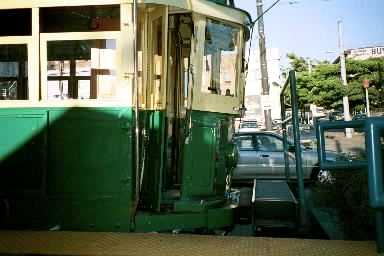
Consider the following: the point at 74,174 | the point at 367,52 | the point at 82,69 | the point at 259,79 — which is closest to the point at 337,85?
the point at 259,79

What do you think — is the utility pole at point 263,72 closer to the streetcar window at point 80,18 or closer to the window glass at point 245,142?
the window glass at point 245,142

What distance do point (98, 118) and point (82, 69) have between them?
572 millimetres

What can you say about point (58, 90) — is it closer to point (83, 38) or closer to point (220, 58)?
point (83, 38)

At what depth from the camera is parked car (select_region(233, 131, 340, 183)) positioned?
430 inches

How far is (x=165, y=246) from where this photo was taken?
3.02 meters

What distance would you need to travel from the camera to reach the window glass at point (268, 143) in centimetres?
1134

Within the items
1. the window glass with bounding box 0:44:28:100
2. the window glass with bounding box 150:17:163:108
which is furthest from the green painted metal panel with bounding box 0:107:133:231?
the window glass with bounding box 150:17:163:108

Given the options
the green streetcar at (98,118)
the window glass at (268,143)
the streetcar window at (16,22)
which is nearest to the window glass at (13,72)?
the green streetcar at (98,118)

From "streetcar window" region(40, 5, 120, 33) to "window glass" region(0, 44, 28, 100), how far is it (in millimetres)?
339

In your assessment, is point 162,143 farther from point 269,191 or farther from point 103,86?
point 269,191

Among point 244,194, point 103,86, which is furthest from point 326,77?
point 103,86

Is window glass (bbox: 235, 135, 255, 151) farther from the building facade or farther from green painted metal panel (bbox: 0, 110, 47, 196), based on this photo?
green painted metal panel (bbox: 0, 110, 47, 196)

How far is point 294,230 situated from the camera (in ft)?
15.7

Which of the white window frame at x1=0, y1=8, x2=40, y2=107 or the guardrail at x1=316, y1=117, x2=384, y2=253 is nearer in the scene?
the guardrail at x1=316, y1=117, x2=384, y2=253
